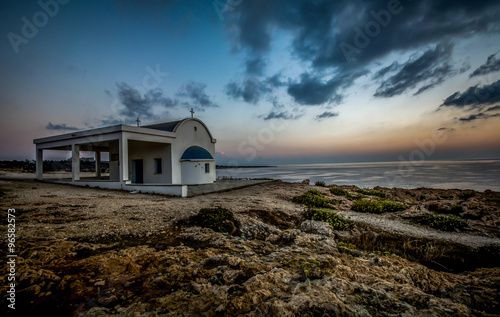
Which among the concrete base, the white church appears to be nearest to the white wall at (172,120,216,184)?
the white church

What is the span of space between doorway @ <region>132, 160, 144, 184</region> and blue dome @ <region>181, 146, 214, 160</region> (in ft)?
13.1

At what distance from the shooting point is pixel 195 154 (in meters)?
17.6

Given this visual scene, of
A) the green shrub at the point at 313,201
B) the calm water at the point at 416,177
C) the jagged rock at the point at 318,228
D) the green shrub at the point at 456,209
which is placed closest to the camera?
the jagged rock at the point at 318,228

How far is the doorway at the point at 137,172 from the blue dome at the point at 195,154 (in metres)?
4.01

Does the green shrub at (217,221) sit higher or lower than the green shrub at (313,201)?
higher

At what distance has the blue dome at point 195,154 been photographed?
17406 mm

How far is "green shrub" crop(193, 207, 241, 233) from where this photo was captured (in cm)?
604

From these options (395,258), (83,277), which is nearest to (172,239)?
(83,277)

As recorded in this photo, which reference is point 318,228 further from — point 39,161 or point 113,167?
point 39,161

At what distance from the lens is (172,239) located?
502 cm

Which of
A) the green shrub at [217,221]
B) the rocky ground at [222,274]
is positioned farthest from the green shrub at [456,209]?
the green shrub at [217,221]

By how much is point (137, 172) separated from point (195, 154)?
5404 mm

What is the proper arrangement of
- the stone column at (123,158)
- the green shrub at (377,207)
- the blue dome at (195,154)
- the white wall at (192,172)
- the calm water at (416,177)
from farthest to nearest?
the calm water at (416,177) → the blue dome at (195,154) → the white wall at (192,172) → the stone column at (123,158) → the green shrub at (377,207)

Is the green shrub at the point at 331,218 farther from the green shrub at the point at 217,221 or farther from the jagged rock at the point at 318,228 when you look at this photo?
the green shrub at the point at 217,221
